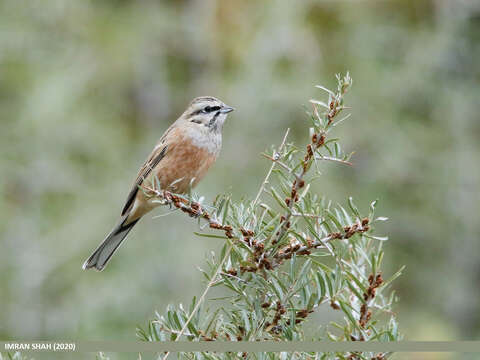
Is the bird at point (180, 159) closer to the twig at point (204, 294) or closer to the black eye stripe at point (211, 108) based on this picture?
the black eye stripe at point (211, 108)

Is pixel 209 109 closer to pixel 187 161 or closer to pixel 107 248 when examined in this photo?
pixel 187 161

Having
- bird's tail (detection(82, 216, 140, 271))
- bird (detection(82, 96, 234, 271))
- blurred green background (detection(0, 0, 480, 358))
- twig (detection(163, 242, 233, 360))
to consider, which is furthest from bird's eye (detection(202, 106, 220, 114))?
blurred green background (detection(0, 0, 480, 358))

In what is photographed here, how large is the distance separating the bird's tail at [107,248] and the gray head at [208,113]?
Result: 0.68m

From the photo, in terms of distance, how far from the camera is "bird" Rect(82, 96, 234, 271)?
150 inches

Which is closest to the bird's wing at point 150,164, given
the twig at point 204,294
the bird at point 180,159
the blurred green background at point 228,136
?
the bird at point 180,159

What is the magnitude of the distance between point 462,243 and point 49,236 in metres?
4.30

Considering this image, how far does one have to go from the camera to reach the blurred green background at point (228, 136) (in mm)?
7020

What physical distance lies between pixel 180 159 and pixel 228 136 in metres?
3.96

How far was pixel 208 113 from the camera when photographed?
4.02 meters

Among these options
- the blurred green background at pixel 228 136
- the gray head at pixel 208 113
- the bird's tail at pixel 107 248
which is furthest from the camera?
the blurred green background at pixel 228 136

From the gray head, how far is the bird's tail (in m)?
0.68

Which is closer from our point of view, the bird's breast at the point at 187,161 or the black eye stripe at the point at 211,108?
the bird's breast at the point at 187,161

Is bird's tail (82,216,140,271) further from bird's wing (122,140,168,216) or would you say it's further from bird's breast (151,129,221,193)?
bird's breast (151,129,221,193)

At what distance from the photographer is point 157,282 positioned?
699 cm
